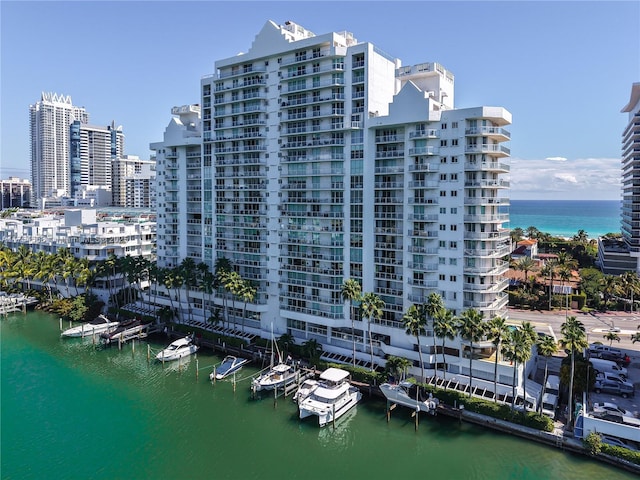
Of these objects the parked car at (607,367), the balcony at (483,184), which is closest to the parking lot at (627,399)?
the parked car at (607,367)

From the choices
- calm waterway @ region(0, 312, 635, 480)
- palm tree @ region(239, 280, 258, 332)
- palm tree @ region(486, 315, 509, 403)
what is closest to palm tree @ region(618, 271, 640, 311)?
palm tree @ region(486, 315, 509, 403)

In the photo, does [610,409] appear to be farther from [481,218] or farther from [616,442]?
[481,218]

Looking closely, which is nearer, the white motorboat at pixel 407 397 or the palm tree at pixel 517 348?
the palm tree at pixel 517 348

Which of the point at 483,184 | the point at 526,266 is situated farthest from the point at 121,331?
the point at 526,266

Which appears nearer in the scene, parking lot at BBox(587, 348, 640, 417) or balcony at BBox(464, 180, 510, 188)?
parking lot at BBox(587, 348, 640, 417)

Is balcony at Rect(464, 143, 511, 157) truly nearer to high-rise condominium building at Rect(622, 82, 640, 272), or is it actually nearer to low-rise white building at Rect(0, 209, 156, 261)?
high-rise condominium building at Rect(622, 82, 640, 272)

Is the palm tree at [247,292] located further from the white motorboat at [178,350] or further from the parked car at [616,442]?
the parked car at [616,442]
